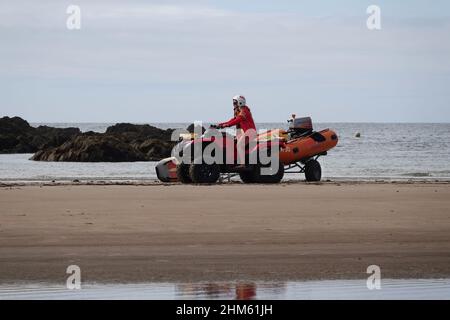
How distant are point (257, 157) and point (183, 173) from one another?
164cm

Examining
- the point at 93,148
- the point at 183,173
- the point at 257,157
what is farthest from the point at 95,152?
the point at 257,157

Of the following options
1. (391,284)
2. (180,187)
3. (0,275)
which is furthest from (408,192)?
(0,275)

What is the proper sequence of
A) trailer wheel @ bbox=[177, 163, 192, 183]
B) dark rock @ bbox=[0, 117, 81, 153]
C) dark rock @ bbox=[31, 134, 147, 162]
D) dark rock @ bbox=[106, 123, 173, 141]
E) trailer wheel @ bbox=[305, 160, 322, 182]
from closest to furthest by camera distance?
1. trailer wheel @ bbox=[177, 163, 192, 183]
2. trailer wheel @ bbox=[305, 160, 322, 182]
3. dark rock @ bbox=[31, 134, 147, 162]
4. dark rock @ bbox=[0, 117, 81, 153]
5. dark rock @ bbox=[106, 123, 173, 141]

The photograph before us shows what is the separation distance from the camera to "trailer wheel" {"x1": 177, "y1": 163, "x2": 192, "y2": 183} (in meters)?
21.1

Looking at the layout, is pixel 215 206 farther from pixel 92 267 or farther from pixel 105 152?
pixel 105 152

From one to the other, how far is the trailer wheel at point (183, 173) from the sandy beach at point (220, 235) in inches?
161

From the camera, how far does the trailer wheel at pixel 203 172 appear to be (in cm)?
2062

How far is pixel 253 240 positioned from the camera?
1129cm

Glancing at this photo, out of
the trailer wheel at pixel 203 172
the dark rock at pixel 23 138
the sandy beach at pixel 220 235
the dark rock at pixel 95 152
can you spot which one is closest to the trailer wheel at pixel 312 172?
the trailer wheel at pixel 203 172

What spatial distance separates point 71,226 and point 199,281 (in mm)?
3594

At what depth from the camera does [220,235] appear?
11555mm

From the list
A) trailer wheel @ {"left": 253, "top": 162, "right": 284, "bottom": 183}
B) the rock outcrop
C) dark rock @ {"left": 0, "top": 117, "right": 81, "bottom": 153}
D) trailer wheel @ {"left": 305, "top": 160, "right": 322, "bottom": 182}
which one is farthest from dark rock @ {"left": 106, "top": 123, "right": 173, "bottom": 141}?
trailer wheel @ {"left": 253, "top": 162, "right": 284, "bottom": 183}

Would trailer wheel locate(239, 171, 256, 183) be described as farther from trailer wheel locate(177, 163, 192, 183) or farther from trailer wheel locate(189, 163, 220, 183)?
trailer wheel locate(177, 163, 192, 183)
